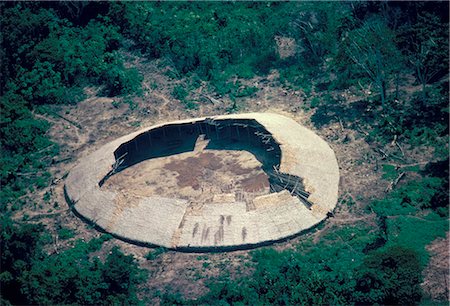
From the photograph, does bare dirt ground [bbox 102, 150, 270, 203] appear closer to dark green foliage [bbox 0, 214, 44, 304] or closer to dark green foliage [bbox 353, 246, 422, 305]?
dark green foliage [bbox 0, 214, 44, 304]

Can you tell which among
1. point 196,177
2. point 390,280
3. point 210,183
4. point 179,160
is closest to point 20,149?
point 179,160

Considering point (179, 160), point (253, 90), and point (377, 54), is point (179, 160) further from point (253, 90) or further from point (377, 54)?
point (377, 54)

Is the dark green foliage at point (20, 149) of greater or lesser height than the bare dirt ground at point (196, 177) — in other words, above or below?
above

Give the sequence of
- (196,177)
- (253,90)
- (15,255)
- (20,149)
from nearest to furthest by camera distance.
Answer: (15,255) → (196,177) → (20,149) → (253,90)

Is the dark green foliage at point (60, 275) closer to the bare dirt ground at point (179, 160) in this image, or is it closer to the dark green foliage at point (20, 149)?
the bare dirt ground at point (179, 160)

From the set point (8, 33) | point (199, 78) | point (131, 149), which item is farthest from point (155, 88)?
point (8, 33)

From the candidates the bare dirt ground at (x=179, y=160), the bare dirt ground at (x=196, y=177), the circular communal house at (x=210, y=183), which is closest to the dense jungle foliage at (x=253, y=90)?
the bare dirt ground at (x=179, y=160)

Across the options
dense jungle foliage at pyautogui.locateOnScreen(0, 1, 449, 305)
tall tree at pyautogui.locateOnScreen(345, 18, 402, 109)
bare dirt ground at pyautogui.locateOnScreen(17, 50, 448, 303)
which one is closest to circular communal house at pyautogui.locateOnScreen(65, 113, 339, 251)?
bare dirt ground at pyautogui.locateOnScreen(17, 50, 448, 303)
